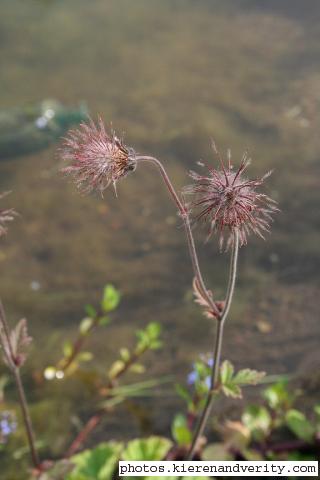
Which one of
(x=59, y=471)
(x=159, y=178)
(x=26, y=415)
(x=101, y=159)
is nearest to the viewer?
(x=101, y=159)

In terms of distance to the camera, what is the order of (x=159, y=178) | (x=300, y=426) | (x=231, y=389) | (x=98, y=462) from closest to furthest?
(x=231, y=389), (x=98, y=462), (x=300, y=426), (x=159, y=178)

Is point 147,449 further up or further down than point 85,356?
further down

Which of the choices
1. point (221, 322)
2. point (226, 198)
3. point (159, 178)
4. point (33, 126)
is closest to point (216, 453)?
point (221, 322)

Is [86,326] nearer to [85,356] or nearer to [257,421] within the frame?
[85,356]

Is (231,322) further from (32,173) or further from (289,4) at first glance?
(289,4)

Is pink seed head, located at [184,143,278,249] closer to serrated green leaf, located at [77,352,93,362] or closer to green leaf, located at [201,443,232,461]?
green leaf, located at [201,443,232,461]

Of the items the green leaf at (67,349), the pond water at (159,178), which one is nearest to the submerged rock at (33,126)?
the pond water at (159,178)
